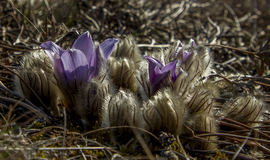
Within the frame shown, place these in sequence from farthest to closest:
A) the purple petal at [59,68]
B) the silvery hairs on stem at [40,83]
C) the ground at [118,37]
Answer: the silvery hairs on stem at [40,83] < the purple petal at [59,68] < the ground at [118,37]

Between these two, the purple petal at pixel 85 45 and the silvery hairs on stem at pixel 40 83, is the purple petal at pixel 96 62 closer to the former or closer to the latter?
the purple petal at pixel 85 45

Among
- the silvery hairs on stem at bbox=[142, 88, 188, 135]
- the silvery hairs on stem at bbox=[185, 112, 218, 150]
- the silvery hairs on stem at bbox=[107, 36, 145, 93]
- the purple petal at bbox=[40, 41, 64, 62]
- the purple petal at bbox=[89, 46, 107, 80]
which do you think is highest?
the purple petal at bbox=[40, 41, 64, 62]

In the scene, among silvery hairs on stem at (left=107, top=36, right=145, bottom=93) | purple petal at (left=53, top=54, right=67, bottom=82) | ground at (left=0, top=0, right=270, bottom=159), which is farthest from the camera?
silvery hairs on stem at (left=107, top=36, right=145, bottom=93)

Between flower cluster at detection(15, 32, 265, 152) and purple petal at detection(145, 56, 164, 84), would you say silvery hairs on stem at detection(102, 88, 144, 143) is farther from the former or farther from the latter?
purple petal at detection(145, 56, 164, 84)

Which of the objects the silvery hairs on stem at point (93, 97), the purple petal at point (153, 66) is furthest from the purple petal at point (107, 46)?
the purple petal at point (153, 66)

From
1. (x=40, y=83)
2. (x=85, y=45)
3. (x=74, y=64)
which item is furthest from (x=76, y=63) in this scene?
(x=40, y=83)

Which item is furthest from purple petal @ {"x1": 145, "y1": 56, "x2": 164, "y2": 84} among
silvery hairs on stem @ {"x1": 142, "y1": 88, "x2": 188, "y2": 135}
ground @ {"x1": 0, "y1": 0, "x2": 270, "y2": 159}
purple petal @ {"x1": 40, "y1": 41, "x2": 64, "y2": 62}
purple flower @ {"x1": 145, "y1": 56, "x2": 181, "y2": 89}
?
purple petal @ {"x1": 40, "y1": 41, "x2": 64, "y2": 62}

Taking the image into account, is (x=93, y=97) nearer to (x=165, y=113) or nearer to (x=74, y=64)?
(x=74, y=64)

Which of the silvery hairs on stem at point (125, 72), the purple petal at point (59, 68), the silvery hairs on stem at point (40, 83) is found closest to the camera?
the purple petal at point (59, 68)
